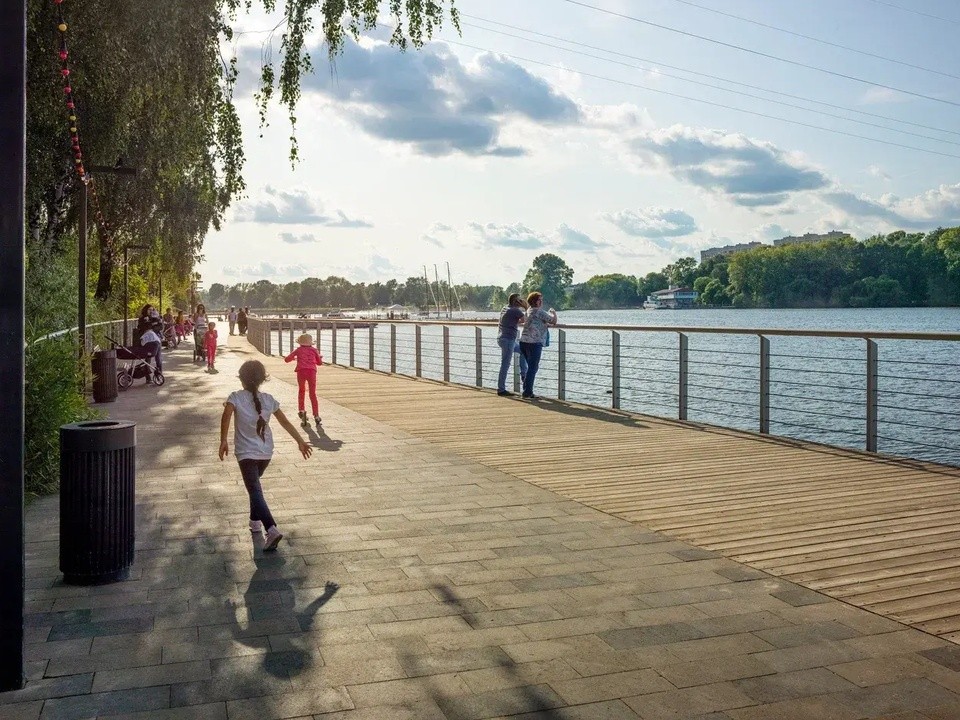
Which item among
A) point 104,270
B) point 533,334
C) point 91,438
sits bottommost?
point 91,438

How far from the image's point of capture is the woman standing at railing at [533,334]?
14180 millimetres

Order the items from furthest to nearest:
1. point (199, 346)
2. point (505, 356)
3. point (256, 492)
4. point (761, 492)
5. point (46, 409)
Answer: point (199, 346)
point (505, 356)
point (46, 409)
point (761, 492)
point (256, 492)

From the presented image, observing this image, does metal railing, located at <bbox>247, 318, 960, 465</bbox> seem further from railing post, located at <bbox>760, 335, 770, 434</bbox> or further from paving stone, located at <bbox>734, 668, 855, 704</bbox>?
paving stone, located at <bbox>734, 668, 855, 704</bbox>

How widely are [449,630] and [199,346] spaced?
931 inches

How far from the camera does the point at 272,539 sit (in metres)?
5.41

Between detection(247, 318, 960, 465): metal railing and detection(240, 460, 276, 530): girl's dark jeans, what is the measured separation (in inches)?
176

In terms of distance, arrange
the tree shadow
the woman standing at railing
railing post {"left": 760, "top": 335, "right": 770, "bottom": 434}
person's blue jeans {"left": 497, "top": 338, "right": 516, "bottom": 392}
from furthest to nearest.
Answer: person's blue jeans {"left": 497, "top": 338, "right": 516, "bottom": 392} → the woman standing at railing → railing post {"left": 760, "top": 335, "right": 770, "bottom": 434} → the tree shadow

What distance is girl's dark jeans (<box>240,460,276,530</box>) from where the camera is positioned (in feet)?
18.1

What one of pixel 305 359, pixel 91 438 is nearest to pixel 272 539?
pixel 91 438

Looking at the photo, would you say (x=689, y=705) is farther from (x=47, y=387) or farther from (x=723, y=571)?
(x=47, y=387)

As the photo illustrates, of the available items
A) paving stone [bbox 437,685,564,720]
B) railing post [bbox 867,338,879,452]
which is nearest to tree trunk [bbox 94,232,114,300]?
railing post [bbox 867,338,879,452]

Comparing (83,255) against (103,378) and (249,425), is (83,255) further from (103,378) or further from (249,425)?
(249,425)

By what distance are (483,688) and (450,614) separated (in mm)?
837

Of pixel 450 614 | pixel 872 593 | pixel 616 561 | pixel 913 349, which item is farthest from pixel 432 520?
pixel 913 349
